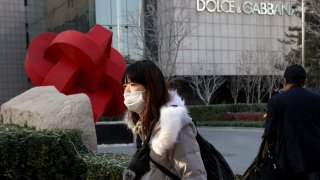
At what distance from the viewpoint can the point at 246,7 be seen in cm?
4300

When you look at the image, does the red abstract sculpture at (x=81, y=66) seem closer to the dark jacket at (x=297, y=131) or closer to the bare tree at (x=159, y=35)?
the dark jacket at (x=297, y=131)

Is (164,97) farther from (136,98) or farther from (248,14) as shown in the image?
(248,14)

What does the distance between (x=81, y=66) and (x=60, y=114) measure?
237 inches

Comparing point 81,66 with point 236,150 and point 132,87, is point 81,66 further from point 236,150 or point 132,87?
point 132,87

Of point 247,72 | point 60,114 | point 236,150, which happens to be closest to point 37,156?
point 60,114

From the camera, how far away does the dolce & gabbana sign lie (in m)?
41.3

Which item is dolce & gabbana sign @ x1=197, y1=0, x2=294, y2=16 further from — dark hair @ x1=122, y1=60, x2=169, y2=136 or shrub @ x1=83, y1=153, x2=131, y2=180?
dark hair @ x1=122, y1=60, x2=169, y2=136

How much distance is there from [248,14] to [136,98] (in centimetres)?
4181

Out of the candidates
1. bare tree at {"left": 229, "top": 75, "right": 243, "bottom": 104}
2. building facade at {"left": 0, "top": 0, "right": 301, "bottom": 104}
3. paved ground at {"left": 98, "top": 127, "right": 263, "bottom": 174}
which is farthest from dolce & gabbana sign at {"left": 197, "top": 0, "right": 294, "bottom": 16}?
paved ground at {"left": 98, "top": 127, "right": 263, "bottom": 174}

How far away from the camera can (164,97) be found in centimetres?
271

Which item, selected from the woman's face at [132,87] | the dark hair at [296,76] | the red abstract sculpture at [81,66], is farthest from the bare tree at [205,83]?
the woman's face at [132,87]

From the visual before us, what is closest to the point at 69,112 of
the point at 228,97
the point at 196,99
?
the point at 196,99

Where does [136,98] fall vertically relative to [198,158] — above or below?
above

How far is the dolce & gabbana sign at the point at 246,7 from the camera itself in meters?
41.3
